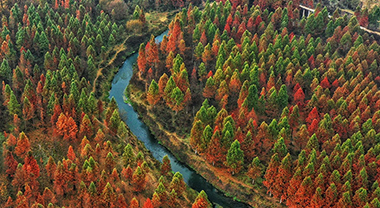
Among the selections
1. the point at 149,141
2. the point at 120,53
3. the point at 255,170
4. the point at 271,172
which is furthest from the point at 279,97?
the point at 120,53

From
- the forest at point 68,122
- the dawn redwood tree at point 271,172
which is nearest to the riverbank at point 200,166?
the dawn redwood tree at point 271,172

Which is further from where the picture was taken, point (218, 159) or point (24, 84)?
point (24, 84)

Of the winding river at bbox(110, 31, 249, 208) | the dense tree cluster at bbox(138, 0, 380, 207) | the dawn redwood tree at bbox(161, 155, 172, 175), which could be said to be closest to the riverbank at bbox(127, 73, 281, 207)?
the winding river at bbox(110, 31, 249, 208)

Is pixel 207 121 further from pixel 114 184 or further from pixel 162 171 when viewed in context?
pixel 114 184

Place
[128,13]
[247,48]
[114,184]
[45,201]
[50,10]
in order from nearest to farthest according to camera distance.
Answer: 1. [45,201]
2. [114,184]
3. [247,48]
4. [50,10]
5. [128,13]

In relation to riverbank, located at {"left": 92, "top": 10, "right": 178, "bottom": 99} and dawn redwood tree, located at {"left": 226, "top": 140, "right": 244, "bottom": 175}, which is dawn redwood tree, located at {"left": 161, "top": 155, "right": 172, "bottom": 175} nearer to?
dawn redwood tree, located at {"left": 226, "top": 140, "right": 244, "bottom": 175}

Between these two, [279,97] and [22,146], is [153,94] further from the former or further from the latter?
[22,146]

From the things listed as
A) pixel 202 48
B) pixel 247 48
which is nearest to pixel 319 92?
pixel 247 48
